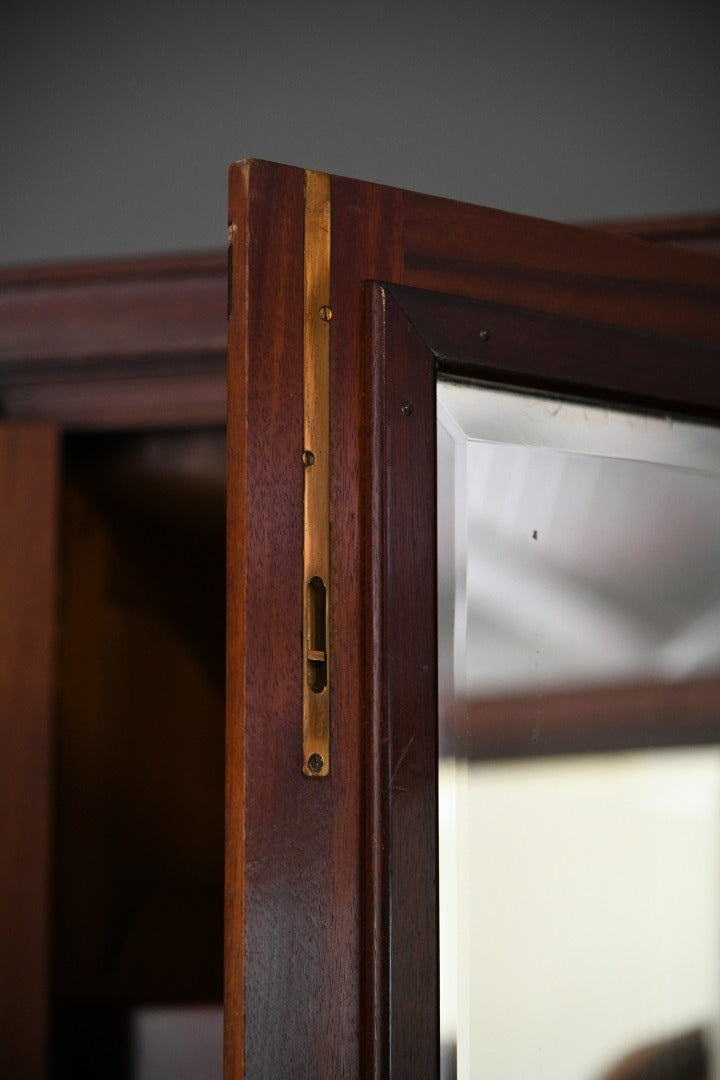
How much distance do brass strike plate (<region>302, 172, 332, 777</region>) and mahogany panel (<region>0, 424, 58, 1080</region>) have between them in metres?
0.68

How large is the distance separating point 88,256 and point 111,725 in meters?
0.64

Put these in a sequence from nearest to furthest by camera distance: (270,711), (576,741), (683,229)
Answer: (270,711) → (576,741) → (683,229)

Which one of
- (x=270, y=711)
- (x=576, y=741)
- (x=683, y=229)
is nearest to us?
(x=270, y=711)

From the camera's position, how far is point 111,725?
158 cm

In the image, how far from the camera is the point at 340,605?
2.19ft

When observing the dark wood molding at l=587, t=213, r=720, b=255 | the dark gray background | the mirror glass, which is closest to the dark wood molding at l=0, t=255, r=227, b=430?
the dark gray background

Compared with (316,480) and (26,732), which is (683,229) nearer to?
(316,480)

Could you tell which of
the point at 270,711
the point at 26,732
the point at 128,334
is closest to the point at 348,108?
the point at 128,334

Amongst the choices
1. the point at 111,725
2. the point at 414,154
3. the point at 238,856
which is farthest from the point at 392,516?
the point at 111,725

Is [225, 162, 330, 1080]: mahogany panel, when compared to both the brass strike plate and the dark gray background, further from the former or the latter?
the dark gray background

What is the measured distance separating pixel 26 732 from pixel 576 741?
71 cm

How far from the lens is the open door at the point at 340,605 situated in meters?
0.63

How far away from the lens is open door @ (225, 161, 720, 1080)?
0.63 metres

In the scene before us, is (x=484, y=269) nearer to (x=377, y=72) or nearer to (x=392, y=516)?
(x=392, y=516)
